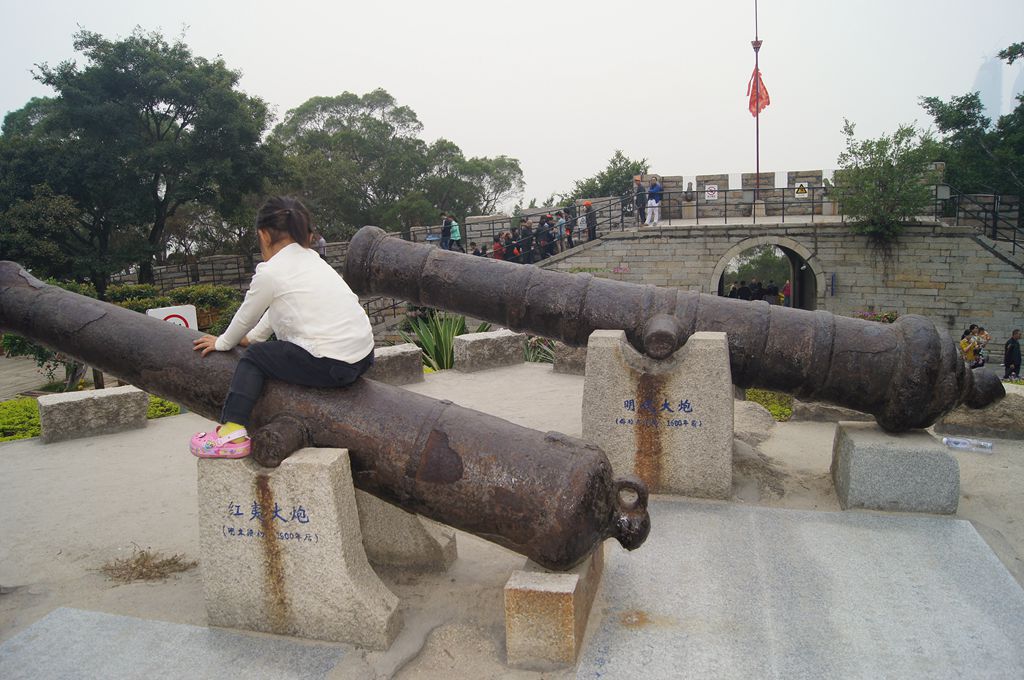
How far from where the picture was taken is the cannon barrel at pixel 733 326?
466 centimetres

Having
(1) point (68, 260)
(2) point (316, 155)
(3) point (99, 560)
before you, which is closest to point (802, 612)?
(3) point (99, 560)

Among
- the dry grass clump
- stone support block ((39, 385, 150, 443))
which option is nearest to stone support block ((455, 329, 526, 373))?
stone support block ((39, 385, 150, 443))

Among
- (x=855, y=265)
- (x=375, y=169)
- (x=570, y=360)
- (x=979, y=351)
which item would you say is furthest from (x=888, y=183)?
(x=375, y=169)

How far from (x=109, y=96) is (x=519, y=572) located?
23120 millimetres

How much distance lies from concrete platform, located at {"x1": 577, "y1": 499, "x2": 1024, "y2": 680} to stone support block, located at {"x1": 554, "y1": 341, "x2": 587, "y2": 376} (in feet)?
14.9

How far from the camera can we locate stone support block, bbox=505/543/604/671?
3051 millimetres

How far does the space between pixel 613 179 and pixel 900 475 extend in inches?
1479

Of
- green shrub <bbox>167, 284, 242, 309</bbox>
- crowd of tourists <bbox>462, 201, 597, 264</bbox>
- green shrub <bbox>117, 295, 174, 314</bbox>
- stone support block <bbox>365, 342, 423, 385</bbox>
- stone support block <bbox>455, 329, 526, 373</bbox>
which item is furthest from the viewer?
crowd of tourists <bbox>462, 201, 597, 264</bbox>

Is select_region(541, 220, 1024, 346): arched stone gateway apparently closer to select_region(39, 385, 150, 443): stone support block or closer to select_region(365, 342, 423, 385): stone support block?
select_region(365, 342, 423, 385): stone support block

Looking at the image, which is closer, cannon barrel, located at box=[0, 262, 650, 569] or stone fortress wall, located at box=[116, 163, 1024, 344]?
cannon barrel, located at box=[0, 262, 650, 569]

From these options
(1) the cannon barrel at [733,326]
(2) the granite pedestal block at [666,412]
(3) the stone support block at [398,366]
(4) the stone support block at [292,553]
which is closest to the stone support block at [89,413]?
(3) the stone support block at [398,366]

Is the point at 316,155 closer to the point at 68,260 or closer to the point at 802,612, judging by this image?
the point at 68,260

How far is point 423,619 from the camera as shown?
3.54 metres

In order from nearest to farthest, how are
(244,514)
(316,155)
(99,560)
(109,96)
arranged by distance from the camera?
(244,514) < (99,560) < (109,96) < (316,155)
